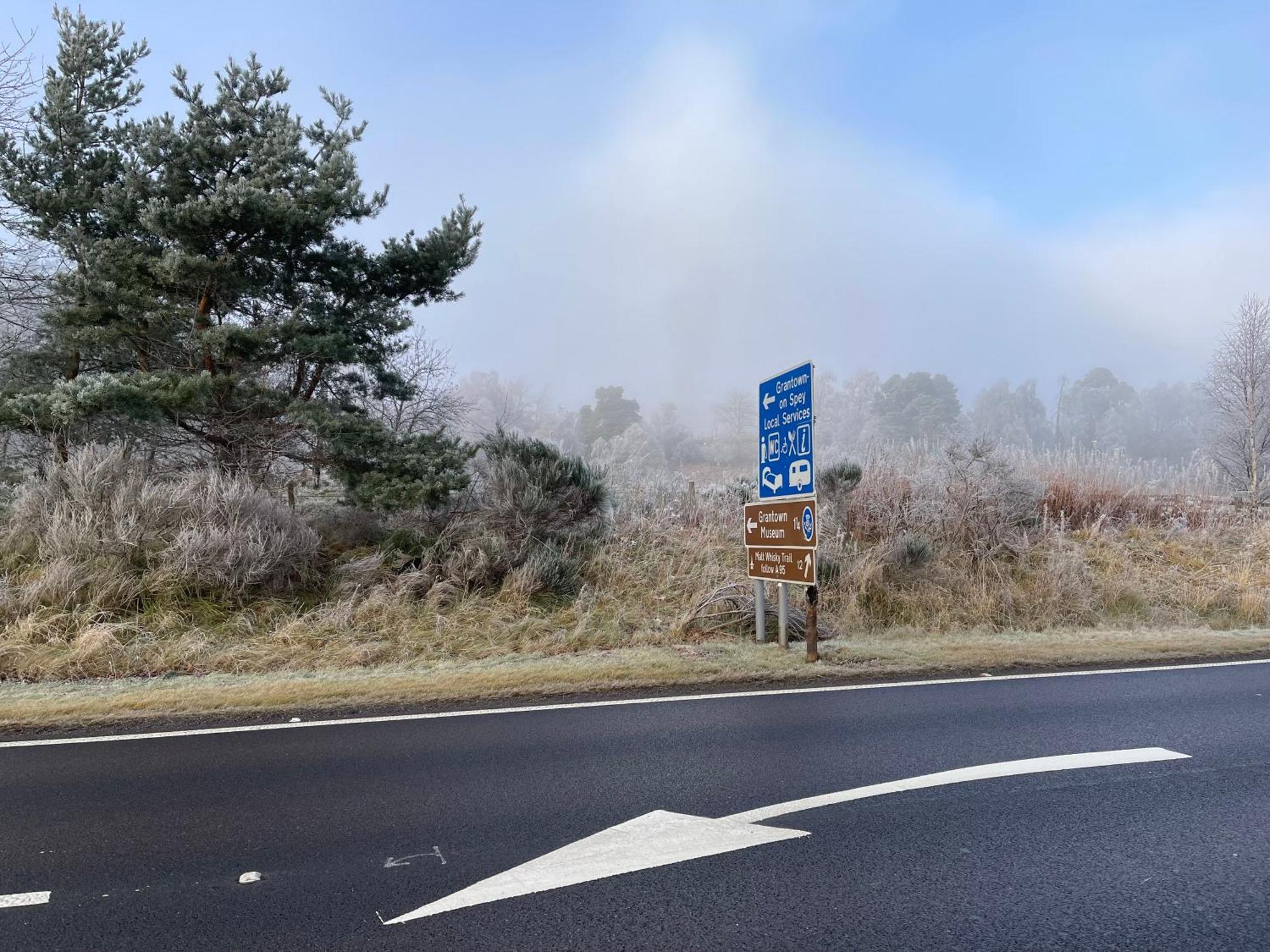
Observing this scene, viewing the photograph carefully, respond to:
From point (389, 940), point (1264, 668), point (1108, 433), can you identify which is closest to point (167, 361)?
point (389, 940)

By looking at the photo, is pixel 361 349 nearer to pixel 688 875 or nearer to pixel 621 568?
pixel 621 568

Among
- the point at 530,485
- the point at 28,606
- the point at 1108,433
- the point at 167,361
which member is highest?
the point at 1108,433

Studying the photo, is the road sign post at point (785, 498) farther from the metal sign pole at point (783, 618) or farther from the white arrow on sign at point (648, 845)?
the white arrow on sign at point (648, 845)

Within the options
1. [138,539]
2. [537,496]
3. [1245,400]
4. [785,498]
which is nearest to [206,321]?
[138,539]

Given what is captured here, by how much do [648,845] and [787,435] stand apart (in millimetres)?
6077

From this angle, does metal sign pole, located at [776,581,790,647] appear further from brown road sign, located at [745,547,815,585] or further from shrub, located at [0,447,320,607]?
shrub, located at [0,447,320,607]

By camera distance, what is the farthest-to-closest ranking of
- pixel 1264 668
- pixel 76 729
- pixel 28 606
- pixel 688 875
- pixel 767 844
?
pixel 28 606
pixel 1264 668
pixel 76 729
pixel 767 844
pixel 688 875

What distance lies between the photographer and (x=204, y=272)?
12258 mm

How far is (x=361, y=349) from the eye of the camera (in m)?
13.9

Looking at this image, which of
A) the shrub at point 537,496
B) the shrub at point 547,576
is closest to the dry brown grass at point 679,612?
the shrub at point 547,576

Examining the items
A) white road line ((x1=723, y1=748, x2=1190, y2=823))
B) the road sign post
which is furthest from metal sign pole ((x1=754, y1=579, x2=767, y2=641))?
white road line ((x1=723, y1=748, x2=1190, y2=823))

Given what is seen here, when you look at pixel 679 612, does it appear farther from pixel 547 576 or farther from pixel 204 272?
pixel 204 272

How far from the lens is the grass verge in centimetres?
686

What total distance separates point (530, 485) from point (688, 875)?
1013 cm
